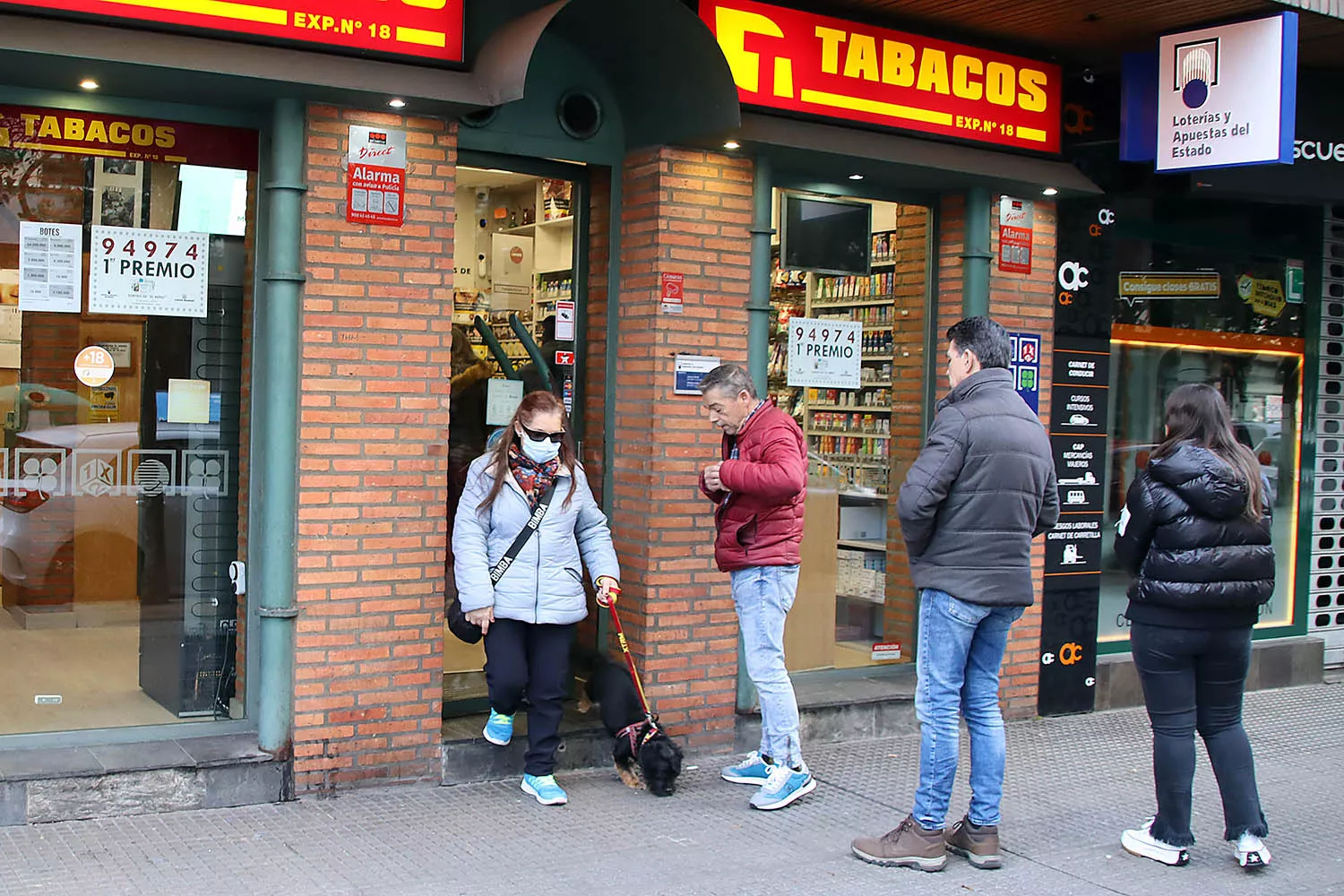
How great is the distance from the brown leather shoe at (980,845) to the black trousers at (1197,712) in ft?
2.50

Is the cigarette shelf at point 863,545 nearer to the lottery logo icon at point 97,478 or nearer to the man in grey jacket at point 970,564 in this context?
the man in grey jacket at point 970,564

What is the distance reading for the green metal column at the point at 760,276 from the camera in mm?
7406

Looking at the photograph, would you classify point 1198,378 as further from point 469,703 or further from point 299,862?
point 299,862

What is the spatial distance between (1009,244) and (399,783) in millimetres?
4812

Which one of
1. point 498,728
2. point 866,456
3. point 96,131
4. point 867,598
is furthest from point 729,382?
point 96,131

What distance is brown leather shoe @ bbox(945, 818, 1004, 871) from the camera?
224 inches

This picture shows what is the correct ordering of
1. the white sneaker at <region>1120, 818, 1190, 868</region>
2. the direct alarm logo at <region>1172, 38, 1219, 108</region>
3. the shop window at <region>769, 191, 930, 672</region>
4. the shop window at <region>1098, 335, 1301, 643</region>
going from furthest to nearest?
the shop window at <region>1098, 335, 1301, 643</region>
the shop window at <region>769, 191, 930, 672</region>
the direct alarm logo at <region>1172, 38, 1219, 108</region>
the white sneaker at <region>1120, 818, 1190, 868</region>

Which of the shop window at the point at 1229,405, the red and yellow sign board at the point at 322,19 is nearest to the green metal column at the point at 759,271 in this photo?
the red and yellow sign board at the point at 322,19

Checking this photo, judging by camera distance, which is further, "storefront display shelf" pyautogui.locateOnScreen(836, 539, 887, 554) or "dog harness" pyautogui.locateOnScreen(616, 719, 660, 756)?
"storefront display shelf" pyautogui.locateOnScreen(836, 539, 887, 554)

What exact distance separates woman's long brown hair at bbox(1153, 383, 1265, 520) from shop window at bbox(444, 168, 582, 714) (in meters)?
3.27

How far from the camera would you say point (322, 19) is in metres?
5.98

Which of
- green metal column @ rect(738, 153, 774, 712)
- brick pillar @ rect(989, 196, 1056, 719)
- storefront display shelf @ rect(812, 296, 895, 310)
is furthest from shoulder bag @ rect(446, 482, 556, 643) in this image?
brick pillar @ rect(989, 196, 1056, 719)

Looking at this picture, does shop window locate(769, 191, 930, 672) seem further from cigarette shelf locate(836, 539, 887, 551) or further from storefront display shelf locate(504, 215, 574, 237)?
storefront display shelf locate(504, 215, 574, 237)

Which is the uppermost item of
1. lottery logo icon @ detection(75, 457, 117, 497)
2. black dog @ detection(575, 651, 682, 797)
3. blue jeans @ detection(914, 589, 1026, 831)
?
lottery logo icon @ detection(75, 457, 117, 497)
